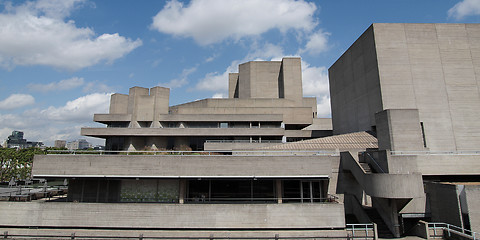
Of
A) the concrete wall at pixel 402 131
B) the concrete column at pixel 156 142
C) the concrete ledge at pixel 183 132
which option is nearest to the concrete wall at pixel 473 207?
the concrete wall at pixel 402 131

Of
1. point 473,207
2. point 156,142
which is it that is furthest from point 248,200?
point 156,142

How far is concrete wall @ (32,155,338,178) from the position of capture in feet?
58.4

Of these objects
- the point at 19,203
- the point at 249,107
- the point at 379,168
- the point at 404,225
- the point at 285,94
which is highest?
the point at 285,94

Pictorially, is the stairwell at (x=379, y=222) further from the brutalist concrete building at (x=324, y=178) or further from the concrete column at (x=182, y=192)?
the concrete column at (x=182, y=192)

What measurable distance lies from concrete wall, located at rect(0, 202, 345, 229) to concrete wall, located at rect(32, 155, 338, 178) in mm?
2114

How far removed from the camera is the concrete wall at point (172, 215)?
56.3 feet

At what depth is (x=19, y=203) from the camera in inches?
678

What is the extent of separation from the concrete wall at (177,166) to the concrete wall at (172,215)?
2.11 m

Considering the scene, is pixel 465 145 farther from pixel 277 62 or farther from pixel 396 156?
pixel 277 62

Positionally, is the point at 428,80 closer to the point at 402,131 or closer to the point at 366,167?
the point at 402,131

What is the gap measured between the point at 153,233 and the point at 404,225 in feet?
64.8

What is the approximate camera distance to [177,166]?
17891 millimetres

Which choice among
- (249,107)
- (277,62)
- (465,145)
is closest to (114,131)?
(249,107)

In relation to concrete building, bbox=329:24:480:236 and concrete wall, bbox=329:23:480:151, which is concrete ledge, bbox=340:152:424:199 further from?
concrete wall, bbox=329:23:480:151
